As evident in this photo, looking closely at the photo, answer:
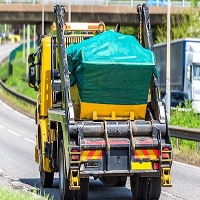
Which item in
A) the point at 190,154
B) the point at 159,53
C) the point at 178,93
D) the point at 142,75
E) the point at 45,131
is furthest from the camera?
the point at 159,53

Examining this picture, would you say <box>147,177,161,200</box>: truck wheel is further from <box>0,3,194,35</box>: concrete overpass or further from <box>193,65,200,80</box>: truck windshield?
<box>0,3,194,35</box>: concrete overpass

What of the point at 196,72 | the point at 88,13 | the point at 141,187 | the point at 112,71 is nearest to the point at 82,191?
the point at 141,187

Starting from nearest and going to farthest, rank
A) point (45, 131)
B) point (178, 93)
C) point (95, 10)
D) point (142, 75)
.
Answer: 1. point (142, 75)
2. point (45, 131)
3. point (178, 93)
4. point (95, 10)

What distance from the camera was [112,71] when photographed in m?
14.0

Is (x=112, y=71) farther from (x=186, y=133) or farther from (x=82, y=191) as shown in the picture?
(x=186, y=133)

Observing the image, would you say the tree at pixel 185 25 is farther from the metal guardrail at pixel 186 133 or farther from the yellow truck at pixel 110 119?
the yellow truck at pixel 110 119

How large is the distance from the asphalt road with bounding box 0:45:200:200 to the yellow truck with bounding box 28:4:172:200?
0.76m

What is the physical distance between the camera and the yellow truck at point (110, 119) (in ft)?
45.0

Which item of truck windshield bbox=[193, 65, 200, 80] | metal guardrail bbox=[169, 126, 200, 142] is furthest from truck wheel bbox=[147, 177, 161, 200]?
truck windshield bbox=[193, 65, 200, 80]

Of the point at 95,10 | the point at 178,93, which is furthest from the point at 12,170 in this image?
the point at 95,10

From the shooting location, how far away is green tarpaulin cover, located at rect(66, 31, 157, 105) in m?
14.0

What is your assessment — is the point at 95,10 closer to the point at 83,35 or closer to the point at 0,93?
the point at 0,93

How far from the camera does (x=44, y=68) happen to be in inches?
652

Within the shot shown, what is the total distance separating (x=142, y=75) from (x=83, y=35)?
321 cm
